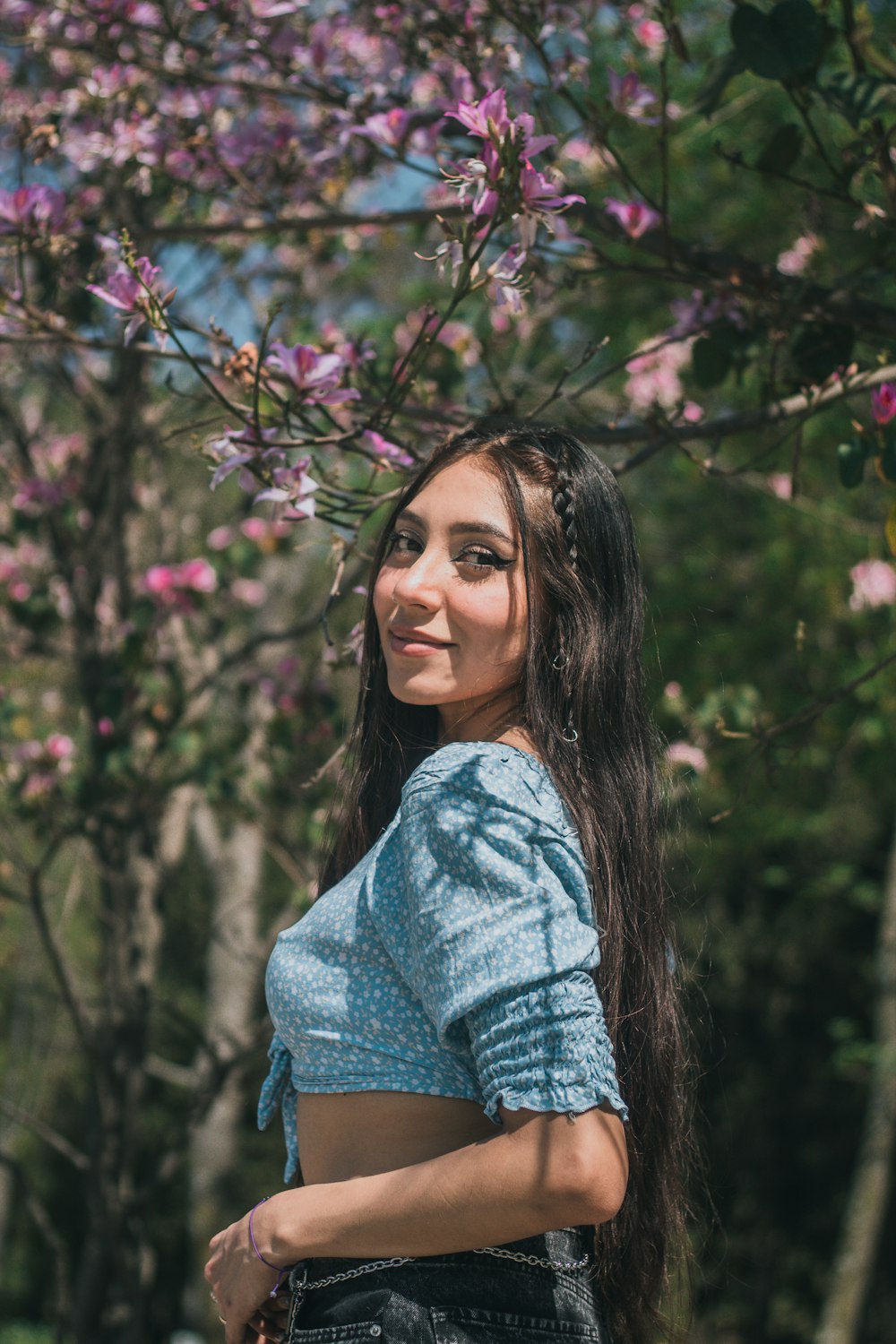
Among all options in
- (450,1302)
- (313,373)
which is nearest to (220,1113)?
(313,373)

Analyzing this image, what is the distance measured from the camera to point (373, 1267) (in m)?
1.15

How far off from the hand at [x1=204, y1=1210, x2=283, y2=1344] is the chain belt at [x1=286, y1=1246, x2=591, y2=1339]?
0.03 meters

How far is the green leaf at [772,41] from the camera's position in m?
1.70

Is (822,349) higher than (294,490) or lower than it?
higher

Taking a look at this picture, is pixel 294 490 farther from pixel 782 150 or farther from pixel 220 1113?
pixel 220 1113

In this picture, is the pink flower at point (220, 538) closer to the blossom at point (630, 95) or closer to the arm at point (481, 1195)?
the blossom at point (630, 95)

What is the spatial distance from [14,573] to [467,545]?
2180mm

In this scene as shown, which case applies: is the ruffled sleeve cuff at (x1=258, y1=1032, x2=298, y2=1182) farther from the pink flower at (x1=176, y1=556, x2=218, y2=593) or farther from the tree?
the pink flower at (x1=176, y1=556, x2=218, y2=593)

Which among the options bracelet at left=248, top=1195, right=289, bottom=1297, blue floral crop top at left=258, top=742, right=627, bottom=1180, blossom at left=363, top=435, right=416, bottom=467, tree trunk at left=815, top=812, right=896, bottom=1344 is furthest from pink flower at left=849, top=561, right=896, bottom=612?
tree trunk at left=815, top=812, right=896, bottom=1344

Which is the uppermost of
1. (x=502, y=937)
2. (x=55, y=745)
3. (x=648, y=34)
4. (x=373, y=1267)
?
(x=648, y=34)

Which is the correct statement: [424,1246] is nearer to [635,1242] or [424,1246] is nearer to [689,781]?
[635,1242]

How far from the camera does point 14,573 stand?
3217 millimetres

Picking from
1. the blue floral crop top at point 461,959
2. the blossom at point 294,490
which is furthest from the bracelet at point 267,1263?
the blossom at point 294,490

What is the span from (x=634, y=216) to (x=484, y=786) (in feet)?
3.69
